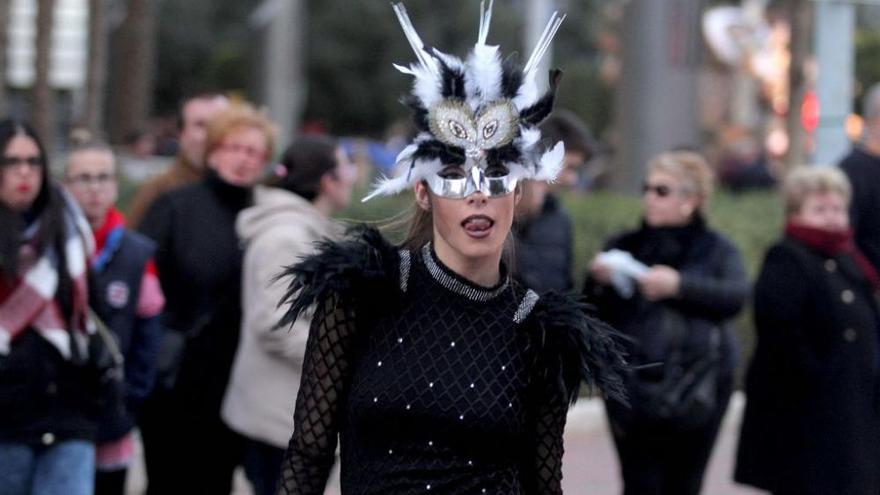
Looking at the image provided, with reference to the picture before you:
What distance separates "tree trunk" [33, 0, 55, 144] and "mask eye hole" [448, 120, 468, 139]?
8.57 metres

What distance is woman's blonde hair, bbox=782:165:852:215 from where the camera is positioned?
7.23 m

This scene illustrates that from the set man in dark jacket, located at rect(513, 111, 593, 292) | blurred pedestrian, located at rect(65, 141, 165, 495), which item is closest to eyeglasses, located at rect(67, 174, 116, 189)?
blurred pedestrian, located at rect(65, 141, 165, 495)

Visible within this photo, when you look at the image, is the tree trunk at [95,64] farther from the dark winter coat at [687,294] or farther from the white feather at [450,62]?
the white feather at [450,62]

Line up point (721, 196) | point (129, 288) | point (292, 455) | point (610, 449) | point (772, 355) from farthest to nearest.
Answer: point (721, 196) → point (610, 449) → point (772, 355) → point (129, 288) → point (292, 455)

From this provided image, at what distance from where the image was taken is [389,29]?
150 feet

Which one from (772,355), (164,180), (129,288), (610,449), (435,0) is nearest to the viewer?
(129,288)

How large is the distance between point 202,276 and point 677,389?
2.01 m

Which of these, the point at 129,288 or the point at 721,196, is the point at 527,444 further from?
the point at 721,196

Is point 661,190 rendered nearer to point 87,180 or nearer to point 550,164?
point 87,180

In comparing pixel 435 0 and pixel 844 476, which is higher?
pixel 435 0

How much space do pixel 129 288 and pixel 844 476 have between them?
9.63 ft

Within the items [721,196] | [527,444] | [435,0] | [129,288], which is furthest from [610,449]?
[435,0]

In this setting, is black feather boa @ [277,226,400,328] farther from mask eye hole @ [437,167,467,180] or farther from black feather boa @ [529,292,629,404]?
black feather boa @ [529,292,629,404]

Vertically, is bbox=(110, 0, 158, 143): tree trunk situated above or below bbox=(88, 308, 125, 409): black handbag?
A: above
